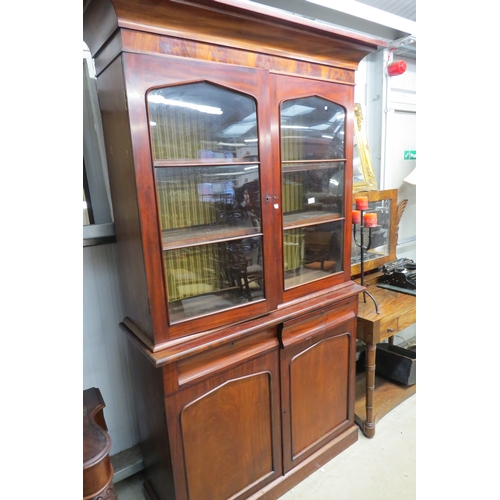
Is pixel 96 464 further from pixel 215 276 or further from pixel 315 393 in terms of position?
pixel 315 393

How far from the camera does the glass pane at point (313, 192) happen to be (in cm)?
156

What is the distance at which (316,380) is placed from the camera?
1642 mm

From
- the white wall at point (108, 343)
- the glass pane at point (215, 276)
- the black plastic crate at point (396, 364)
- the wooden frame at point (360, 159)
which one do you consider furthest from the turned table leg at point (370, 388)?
the white wall at point (108, 343)

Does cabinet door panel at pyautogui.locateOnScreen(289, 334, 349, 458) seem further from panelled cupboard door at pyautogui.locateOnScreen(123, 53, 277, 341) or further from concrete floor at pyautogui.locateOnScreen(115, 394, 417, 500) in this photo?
panelled cupboard door at pyautogui.locateOnScreen(123, 53, 277, 341)

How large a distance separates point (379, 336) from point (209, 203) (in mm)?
1231

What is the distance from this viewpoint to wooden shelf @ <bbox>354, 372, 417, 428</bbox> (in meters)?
2.05

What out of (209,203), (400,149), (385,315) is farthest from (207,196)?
(400,149)

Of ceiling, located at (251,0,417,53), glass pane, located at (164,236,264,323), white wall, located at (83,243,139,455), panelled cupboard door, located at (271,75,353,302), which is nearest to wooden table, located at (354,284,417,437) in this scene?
panelled cupboard door, located at (271,75,353,302)

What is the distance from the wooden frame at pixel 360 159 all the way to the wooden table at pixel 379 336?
722 mm

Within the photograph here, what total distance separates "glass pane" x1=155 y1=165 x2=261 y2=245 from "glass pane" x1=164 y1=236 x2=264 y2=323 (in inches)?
→ 2.7
